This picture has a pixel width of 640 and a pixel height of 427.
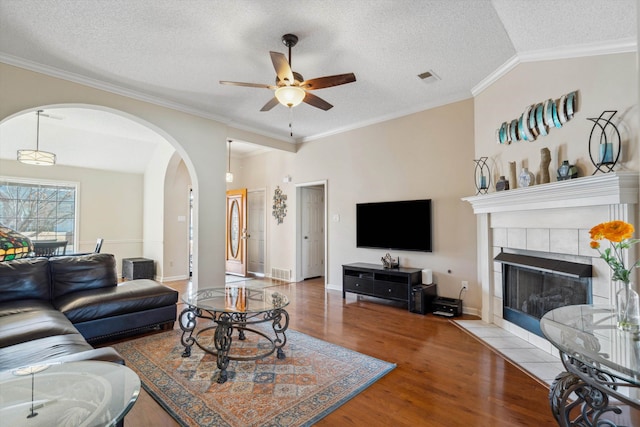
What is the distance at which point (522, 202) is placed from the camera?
10.3ft

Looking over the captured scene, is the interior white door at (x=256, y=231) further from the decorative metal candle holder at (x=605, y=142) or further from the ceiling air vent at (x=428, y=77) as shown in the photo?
the decorative metal candle holder at (x=605, y=142)

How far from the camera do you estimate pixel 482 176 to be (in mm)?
3816

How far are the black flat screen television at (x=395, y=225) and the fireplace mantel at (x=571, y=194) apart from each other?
3.29 feet

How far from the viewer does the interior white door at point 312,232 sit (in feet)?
21.7

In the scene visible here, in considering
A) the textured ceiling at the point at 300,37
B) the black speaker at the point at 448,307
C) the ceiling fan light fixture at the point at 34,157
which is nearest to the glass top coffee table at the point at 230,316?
the black speaker at the point at 448,307

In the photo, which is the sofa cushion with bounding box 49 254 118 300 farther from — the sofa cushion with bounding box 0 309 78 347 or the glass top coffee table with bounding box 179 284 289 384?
the glass top coffee table with bounding box 179 284 289 384

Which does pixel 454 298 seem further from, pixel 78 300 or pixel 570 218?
pixel 78 300

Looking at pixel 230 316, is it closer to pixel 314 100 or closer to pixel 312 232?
pixel 314 100

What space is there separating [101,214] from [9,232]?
7450 millimetres

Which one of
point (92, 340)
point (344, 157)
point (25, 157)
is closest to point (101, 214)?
point (25, 157)

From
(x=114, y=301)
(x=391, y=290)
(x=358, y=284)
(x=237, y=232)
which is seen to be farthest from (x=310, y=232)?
(x=114, y=301)

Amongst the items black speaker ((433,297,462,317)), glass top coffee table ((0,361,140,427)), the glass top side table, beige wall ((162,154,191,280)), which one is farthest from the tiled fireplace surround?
beige wall ((162,154,191,280))

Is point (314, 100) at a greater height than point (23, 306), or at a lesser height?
greater

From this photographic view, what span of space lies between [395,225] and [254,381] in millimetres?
3171
